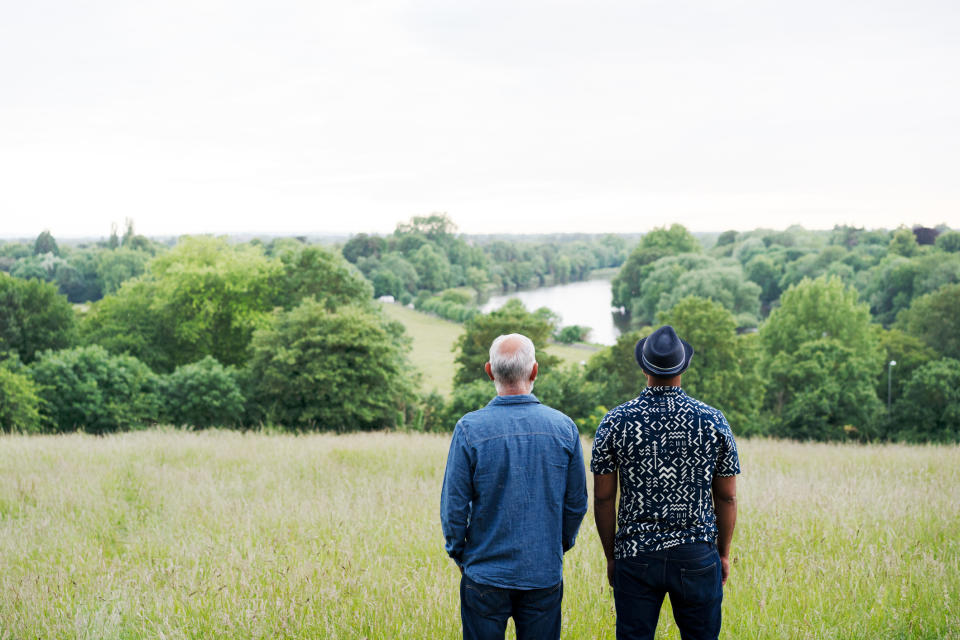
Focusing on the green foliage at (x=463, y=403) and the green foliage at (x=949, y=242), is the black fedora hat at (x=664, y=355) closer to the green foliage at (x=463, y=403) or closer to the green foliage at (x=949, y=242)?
the green foliage at (x=463, y=403)

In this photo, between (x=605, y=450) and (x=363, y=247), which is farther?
(x=363, y=247)

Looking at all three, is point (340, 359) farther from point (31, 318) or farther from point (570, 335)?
point (570, 335)

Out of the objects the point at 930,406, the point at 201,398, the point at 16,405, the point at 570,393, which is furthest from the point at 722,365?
the point at 16,405

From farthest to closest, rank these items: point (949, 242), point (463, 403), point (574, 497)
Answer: point (949, 242) → point (463, 403) → point (574, 497)

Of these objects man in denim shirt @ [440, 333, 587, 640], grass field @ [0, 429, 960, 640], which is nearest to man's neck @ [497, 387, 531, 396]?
man in denim shirt @ [440, 333, 587, 640]

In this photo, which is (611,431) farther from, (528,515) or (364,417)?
(364,417)

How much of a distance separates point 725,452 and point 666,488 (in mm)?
361

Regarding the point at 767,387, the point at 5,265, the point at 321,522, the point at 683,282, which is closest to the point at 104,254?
the point at 5,265

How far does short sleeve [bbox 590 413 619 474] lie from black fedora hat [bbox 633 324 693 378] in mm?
337

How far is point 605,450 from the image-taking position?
10.9ft

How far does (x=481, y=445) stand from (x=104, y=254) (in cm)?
11014

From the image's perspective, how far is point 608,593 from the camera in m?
4.73

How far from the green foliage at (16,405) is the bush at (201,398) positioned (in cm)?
458

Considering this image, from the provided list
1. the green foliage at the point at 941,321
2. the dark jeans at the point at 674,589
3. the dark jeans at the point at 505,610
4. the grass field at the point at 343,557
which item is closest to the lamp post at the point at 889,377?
the green foliage at the point at 941,321
